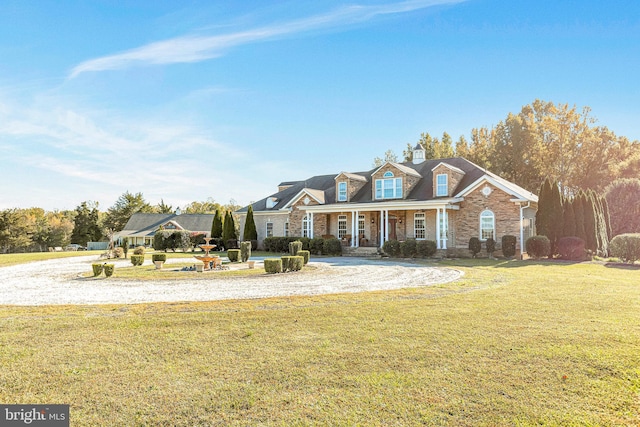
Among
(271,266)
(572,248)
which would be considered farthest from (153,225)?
(572,248)

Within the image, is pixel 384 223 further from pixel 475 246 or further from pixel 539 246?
pixel 539 246

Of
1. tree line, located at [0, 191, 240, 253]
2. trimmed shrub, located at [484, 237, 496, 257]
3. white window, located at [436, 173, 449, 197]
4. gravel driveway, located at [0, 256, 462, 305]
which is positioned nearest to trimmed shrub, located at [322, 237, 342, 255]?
white window, located at [436, 173, 449, 197]

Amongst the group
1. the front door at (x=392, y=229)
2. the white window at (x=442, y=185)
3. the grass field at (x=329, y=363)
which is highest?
the white window at (x=442, y=185)

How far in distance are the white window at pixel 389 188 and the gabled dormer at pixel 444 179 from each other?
2607mm

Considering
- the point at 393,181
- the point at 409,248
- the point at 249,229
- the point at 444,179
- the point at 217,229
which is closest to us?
the point at 409,248

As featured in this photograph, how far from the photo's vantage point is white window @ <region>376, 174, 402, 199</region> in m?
28.5

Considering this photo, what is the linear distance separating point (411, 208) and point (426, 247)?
3320mm

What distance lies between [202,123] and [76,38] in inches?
366

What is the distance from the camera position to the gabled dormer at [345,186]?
99.7 feet

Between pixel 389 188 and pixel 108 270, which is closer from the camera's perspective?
pixel 108 270

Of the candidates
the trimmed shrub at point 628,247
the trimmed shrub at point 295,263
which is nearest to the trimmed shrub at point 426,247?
the trimmed shrub at point 628,247

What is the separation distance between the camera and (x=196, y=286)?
12.6 m

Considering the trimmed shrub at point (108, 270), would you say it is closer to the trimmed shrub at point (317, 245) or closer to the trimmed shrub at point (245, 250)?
the trimmed shrub at point (245, 250)

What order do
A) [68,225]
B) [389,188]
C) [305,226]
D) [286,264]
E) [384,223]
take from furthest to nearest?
[68,225], [305,226], [384,223], [389,188], [286,264]
